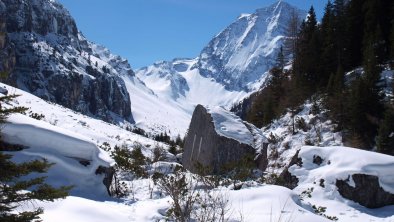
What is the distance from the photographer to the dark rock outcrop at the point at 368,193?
13523 millimetres

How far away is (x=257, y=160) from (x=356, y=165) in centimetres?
604

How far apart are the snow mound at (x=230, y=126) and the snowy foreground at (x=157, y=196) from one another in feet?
14.3

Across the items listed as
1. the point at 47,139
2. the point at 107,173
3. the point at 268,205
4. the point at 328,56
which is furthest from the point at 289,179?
the point at 328,56

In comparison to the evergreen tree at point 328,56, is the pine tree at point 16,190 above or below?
below

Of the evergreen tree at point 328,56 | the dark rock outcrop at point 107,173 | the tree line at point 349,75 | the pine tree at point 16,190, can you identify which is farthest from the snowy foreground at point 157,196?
the evergreen tree at point 328,56

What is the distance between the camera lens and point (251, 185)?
13.3m

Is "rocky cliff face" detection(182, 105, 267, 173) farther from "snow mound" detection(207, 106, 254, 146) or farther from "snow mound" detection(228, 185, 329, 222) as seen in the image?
"snow mound" detection(228, 185, 329, 222)

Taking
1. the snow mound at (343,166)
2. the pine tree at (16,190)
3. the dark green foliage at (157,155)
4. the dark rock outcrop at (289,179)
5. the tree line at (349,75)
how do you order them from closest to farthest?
1. the pine tree at (16,190)
2. the snow mound at (343,166)
3. the dark rock outcrop at (289,179)
4. the dark green foliage at (157,155)
5. the tree line at (349,75)

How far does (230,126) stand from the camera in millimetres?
20750

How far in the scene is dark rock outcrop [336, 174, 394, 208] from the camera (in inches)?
532

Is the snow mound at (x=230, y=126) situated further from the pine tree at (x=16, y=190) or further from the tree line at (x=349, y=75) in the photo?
the pine tree at (x=16, y=190)

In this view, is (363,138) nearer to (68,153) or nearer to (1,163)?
(68,153)

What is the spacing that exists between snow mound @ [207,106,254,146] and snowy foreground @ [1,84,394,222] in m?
4.35

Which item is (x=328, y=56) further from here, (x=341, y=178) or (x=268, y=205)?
(x=268, y=205)
